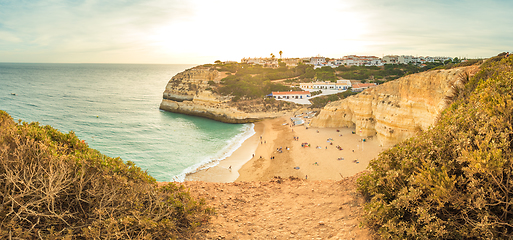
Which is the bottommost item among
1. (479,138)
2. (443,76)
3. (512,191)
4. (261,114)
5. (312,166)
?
(312,166)

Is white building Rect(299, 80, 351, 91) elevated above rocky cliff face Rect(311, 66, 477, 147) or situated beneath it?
elevated above

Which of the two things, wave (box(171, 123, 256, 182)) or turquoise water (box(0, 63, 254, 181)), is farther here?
turquoise water (box(0, 63, 254, 181))

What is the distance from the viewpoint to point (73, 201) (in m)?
4.66

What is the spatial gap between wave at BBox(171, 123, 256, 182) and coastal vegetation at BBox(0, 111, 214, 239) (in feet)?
33.3

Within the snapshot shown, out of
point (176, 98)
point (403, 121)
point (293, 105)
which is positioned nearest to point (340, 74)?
point (293, 105)

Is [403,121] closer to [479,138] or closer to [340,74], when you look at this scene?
[479,138]

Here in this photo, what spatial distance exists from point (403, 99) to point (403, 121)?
1.92m

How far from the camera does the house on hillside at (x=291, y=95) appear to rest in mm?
47072

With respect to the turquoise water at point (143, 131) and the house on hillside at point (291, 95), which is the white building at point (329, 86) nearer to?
the house on hillside at point (291, 95)

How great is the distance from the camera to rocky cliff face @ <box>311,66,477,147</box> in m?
16.8

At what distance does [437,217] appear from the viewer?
436 cm

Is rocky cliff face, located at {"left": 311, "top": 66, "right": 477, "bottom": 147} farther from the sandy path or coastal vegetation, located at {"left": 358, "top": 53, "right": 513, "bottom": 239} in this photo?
coastal vegetation, located at {"left": 358, "top": 53, "right": 513, "bottom": 239}

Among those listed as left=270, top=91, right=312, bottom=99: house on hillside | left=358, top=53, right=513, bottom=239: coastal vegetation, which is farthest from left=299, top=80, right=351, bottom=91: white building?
left=358, top=53, right=513, bottom=239: coastal vegetation

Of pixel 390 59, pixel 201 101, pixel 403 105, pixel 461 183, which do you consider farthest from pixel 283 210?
pixel 390 59
